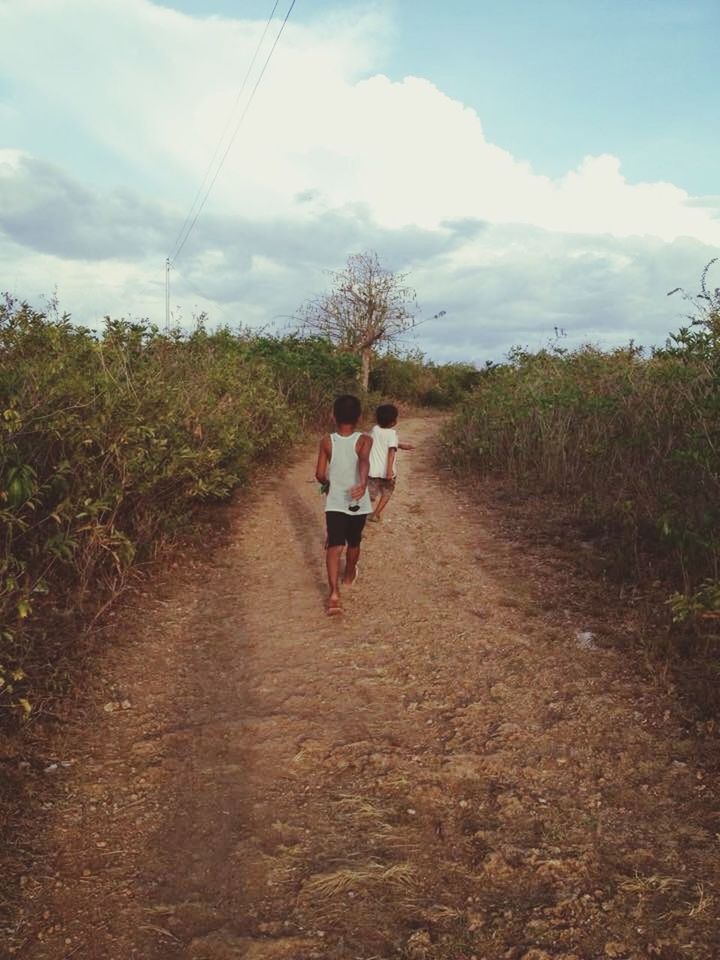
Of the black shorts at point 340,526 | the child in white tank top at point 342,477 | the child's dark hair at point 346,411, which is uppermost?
the child's dark hair at point 346,411

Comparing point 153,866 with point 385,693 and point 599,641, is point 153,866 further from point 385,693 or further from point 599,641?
A: point 599,641

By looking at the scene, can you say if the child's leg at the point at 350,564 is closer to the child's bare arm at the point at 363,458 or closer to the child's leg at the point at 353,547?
the child's leg at the point at 353,547

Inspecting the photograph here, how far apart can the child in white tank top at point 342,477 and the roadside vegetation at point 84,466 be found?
1.31 metres

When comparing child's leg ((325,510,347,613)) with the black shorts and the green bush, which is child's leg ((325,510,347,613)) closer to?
the black shorts

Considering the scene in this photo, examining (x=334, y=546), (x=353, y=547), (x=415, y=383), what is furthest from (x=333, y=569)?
(x=415, y=383)

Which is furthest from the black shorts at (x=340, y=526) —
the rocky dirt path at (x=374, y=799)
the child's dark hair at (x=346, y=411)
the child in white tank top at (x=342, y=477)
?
the child's dark hair at (x=346, y=411)

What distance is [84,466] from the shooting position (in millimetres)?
5102

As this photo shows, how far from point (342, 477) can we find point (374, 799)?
2.82m

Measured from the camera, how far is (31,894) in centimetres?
277

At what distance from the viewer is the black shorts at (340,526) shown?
229 inches

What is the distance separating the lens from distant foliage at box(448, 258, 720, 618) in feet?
18.9

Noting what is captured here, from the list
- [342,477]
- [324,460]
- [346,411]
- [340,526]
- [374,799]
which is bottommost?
[374,799]

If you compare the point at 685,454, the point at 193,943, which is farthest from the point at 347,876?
the point at 685,454

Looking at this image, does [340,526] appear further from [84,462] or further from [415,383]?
[415,383]
